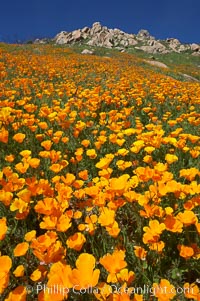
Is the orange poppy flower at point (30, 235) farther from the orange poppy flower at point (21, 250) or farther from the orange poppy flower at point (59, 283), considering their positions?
the orange poppy flower at point (59, 283)

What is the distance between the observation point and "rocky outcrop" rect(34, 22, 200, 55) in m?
48.7

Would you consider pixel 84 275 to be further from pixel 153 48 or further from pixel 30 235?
pixel 153 48

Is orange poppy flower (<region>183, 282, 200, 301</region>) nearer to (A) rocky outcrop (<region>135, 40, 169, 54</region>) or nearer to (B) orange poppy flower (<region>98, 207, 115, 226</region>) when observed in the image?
(B) orange poppy flower (<region>98, 207, 115, 226</region>)

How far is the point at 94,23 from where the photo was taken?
190 ft

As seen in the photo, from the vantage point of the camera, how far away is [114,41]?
50656mm

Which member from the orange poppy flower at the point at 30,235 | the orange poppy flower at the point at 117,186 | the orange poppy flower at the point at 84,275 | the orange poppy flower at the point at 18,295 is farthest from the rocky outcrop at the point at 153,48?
the orange poppy flower at the point at 18,295

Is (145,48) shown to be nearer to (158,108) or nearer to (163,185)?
(158,108)

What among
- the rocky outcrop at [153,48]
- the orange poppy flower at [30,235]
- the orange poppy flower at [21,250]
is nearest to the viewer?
the orange poppy flower at [21,250]

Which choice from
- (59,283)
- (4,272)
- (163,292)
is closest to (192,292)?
(163,292)

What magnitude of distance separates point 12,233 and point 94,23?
60412 mm

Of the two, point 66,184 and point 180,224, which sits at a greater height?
point 66,184

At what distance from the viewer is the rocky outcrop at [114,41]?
48.7m

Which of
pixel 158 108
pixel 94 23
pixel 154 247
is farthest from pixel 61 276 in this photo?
pixel 94 23

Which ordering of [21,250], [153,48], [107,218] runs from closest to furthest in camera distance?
[21,250], [107,218], [153,48]
